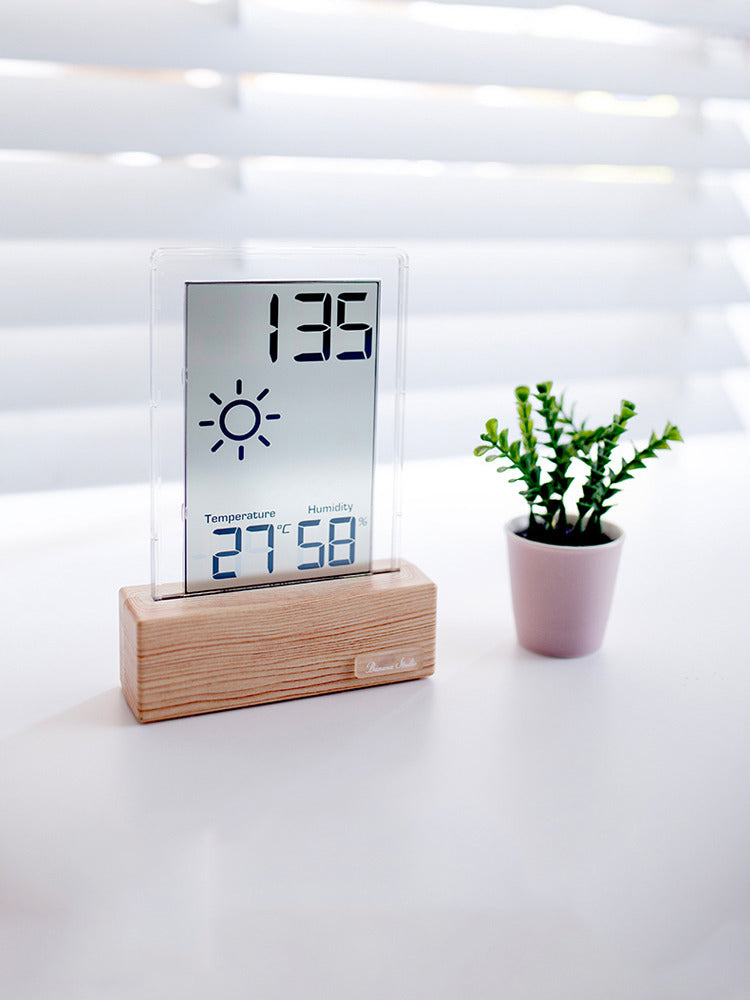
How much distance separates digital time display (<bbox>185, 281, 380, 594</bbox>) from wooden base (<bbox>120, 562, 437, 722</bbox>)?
32 mm

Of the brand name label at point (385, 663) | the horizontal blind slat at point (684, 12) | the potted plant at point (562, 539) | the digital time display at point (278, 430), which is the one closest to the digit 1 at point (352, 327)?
the digital time display at point (278, 430)

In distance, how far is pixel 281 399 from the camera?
84 centimetres

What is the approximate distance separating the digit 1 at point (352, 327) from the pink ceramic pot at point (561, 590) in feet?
0.65

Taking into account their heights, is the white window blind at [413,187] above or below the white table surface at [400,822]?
above

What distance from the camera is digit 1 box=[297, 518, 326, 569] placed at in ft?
2.83

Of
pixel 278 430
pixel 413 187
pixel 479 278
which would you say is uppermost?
pixel 413 187

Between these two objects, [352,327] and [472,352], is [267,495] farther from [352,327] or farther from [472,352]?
[472,352]

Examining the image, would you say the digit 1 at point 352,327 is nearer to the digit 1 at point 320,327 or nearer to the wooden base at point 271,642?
the digit 1 at point 320,327

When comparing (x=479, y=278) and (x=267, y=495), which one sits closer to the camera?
(x=267, y=495)

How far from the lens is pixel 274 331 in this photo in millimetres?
827

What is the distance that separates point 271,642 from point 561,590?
0.82ft

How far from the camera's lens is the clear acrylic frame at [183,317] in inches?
31.8

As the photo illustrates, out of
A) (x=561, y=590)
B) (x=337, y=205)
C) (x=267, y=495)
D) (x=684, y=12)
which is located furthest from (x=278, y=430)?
(x=684, y=12)

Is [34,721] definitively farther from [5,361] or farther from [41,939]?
[5,361]
